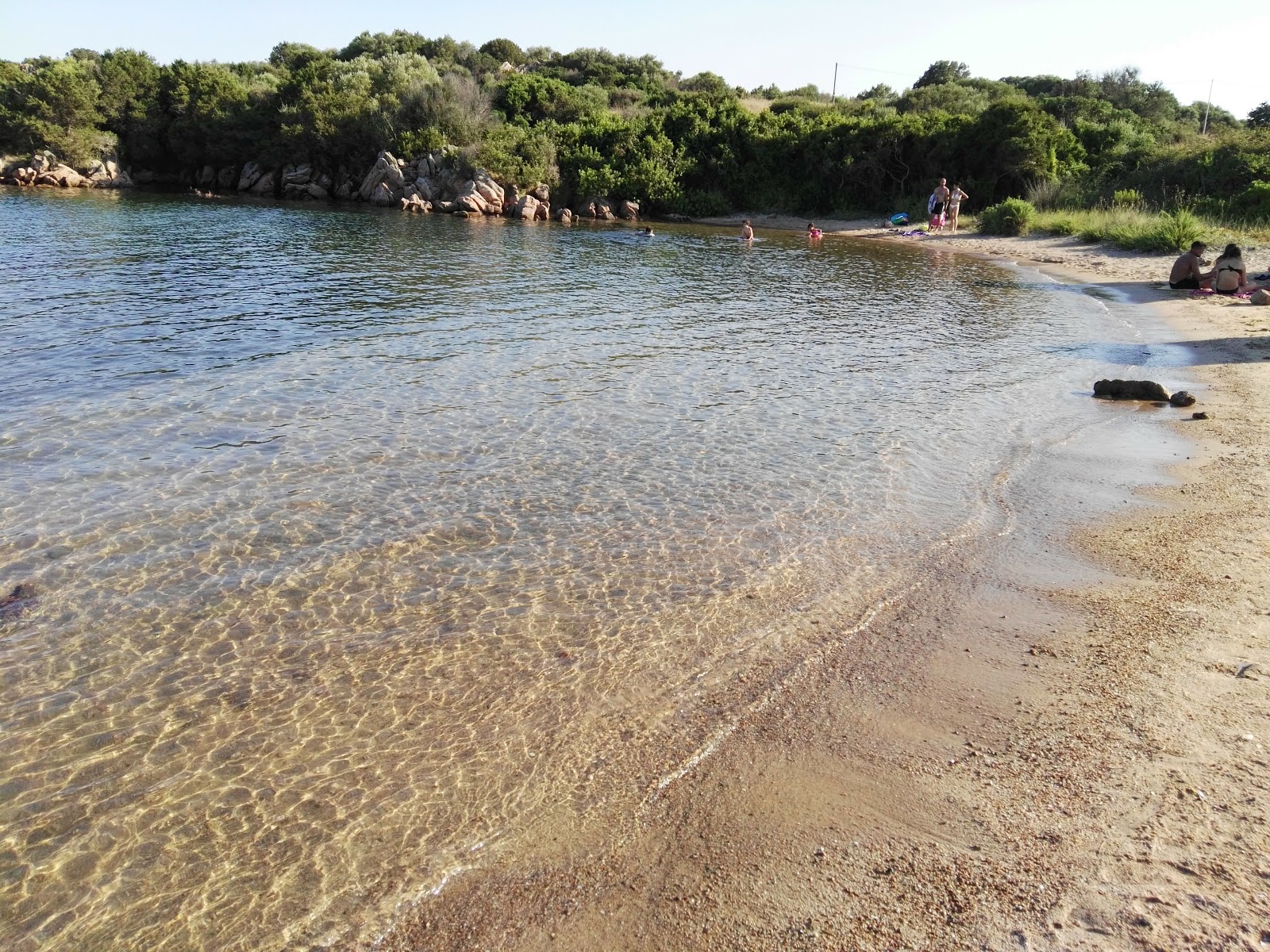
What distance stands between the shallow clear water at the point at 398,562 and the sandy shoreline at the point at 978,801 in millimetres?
400

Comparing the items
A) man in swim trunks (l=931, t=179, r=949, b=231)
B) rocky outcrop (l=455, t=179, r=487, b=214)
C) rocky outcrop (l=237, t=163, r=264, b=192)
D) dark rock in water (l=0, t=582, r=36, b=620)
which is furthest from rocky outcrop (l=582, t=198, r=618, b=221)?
dark rock in water (l=0, t=582, r=36, b=620)

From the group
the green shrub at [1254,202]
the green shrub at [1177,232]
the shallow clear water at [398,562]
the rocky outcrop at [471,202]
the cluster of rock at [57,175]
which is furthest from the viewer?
the cluster of rock at [57,175]

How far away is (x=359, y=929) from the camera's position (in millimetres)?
3594

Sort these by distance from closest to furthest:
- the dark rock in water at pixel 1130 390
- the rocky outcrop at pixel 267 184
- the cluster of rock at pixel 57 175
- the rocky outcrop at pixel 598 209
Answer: the dark rock in water at pixel 1130 390 → the rocky outcrop at pixel 598 209 → the cluster of rock at pixel 57 175 → the rocky outcrop at pixel 267 184

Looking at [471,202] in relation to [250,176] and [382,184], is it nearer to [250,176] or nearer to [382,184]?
[382,184]

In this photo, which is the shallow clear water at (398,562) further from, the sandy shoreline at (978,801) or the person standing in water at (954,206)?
the person standing in water at (954,206)

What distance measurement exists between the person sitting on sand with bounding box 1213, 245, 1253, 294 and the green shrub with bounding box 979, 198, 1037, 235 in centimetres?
1533

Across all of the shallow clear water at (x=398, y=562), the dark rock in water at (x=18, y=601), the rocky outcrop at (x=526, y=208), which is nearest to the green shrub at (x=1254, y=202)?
the shallow clear water at (x=398, y=562)

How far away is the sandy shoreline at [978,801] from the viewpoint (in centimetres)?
353

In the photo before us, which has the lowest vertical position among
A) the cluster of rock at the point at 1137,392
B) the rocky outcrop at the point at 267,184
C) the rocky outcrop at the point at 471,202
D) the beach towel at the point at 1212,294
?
the cluster of rock at the point at 1137,392

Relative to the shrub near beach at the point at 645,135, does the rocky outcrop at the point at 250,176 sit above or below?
below

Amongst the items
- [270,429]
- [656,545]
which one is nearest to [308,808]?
[656,545]

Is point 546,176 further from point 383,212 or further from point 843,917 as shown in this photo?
point 843,917

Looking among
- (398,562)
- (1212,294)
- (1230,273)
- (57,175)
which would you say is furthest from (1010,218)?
(57,175)
